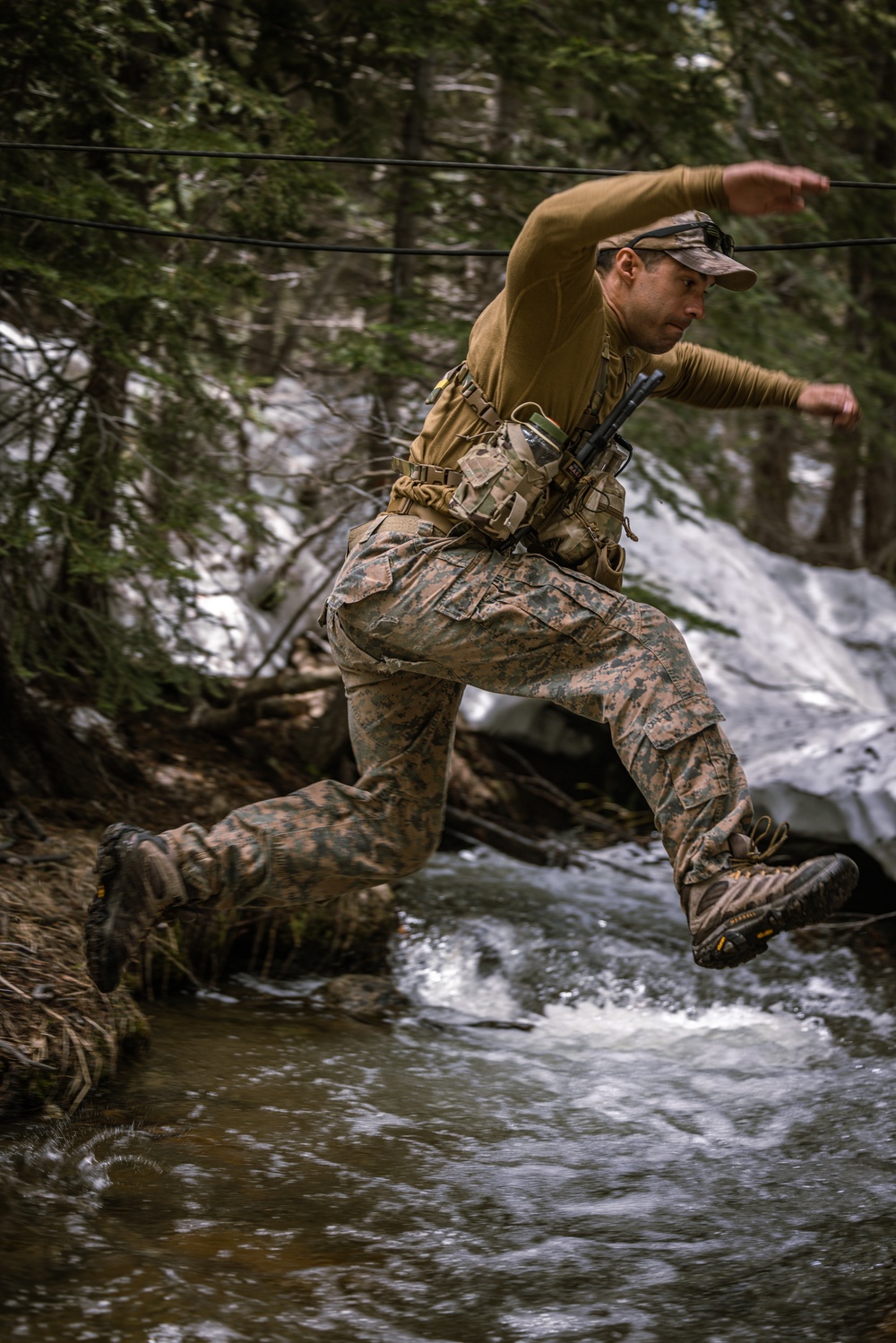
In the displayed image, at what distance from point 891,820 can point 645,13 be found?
15.2 ft

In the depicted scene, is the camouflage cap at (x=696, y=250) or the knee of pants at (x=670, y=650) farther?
the camouflage cap at (x=696, y=250)

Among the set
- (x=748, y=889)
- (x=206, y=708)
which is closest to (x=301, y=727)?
(x=206, y=708)

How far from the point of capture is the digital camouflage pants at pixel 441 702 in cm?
336

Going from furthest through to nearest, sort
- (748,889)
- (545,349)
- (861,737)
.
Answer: (861,737) < (545,349) < (748,889)

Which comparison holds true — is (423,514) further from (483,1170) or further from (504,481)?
(483,1170)

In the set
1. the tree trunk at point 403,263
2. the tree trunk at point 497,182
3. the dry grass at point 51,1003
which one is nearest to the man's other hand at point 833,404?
the tree trunk at point 403,263

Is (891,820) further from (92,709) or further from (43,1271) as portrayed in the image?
(43,1271)

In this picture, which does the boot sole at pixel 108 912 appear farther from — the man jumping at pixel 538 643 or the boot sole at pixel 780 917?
the boot sole at pixel 780 917

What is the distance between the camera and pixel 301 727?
7914 millimetres

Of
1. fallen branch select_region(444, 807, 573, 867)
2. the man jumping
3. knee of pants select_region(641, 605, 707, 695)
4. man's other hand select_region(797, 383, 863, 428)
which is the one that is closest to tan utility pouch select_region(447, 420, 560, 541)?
the man jumping

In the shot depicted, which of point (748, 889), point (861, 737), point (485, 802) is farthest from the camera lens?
point (485, 802)

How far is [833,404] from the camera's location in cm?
393

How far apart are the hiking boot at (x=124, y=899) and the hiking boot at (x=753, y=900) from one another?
1593 mm

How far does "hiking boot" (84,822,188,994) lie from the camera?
378 cm
